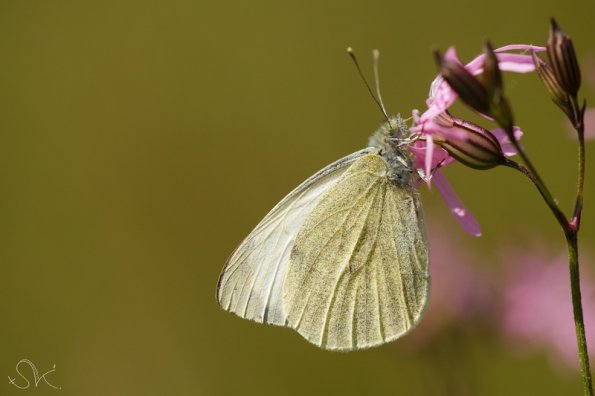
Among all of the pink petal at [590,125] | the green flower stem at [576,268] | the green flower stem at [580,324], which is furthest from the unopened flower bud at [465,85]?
the pink petal at [590,125]

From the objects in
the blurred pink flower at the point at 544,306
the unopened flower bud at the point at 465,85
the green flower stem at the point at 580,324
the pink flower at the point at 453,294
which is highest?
the unopened flower bud at the point at 465,85

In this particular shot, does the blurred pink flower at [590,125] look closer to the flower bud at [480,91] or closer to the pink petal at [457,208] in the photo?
the pink petal at [457,208]

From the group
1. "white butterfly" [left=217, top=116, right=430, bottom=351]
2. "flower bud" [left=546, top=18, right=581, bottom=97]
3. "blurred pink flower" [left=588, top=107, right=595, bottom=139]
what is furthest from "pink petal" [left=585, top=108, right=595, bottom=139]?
"flower bud" [left=546, top=18, right=581, bottom=97]

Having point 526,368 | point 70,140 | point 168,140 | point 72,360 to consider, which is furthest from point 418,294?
point 70,140

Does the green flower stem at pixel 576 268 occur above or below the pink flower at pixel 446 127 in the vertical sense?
below

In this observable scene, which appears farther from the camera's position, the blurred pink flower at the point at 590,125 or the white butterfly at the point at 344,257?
the blurred pink flower at the point at 590,125

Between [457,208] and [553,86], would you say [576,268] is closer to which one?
[553,86]

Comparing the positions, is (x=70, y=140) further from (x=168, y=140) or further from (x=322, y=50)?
(x=322, y=50)
